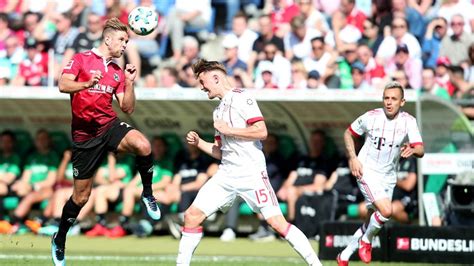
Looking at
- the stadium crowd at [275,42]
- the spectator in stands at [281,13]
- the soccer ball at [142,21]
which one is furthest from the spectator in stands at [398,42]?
the soccer ball at [142,21]

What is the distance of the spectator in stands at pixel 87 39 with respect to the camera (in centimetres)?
2178

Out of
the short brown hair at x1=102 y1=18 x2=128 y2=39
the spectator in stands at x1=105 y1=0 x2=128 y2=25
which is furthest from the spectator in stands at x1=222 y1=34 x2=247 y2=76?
the short brown hair at x1=102 y1=18 x2=128 y2=39

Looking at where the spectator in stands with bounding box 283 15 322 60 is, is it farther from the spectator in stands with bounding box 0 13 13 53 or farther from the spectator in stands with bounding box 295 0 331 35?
the spectator in stands with bounding box 0 13 13 53

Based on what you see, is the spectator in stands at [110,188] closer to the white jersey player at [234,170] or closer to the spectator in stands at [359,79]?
the spectator in stands at [359,79]

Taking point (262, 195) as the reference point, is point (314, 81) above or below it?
below

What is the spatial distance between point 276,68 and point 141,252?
5095mm

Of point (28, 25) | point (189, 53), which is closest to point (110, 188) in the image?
point (189, 53)

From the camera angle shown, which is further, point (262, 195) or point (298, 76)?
point (298, 76)

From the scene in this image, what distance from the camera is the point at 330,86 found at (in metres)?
20.2

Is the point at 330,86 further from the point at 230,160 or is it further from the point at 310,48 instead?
the point at 230,160

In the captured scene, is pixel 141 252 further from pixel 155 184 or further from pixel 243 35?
pixel 243 35

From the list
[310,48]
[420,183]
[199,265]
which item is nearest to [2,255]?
[199,265]

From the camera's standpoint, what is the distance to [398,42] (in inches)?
810

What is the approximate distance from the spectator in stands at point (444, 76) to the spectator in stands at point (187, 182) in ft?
13.0
